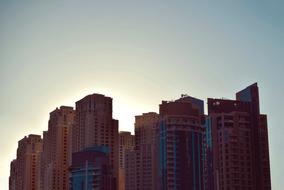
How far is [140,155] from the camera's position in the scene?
11456cm

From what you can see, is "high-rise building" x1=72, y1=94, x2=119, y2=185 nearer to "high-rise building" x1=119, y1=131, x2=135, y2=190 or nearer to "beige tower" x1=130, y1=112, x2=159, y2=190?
"beige tower" x1=130, y1=112, x2=159, y2=190

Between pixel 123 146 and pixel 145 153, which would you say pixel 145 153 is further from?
pixel 123 146

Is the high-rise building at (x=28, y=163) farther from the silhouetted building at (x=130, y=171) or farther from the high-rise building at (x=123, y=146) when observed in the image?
the silhouetted building at (x=130, y=171)

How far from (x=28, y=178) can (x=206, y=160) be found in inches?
→ 2480

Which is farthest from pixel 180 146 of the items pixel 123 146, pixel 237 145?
pixel 123 146

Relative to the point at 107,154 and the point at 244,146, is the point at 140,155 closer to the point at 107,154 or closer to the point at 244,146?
the point at 107,154

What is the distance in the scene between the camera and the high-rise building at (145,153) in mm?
111312

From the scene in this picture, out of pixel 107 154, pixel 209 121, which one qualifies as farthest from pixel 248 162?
pixel 107 154

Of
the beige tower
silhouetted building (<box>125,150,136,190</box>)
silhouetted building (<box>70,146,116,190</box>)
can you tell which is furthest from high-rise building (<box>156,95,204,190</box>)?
silhouetted building (<box>125,150,136,190</box>)

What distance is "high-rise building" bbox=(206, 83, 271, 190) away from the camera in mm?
85625

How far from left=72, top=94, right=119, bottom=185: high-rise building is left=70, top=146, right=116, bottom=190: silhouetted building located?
8.03 metres

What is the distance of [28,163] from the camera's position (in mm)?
142875

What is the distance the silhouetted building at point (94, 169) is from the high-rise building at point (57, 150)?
1628 centimetres

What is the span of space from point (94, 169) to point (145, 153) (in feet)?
40.3
